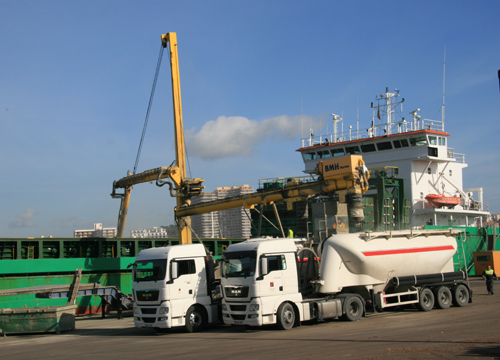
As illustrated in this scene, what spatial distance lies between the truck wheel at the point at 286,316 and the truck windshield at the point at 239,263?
4.52 feet

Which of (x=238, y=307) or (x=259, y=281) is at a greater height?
(x=259, y=281)

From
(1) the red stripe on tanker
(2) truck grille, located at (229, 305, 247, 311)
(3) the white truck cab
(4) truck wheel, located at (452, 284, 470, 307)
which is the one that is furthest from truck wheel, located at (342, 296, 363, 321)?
(4) truck wheel, located at (452, 284, 470, 307)

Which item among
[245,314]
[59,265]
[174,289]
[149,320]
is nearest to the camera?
[245,314]

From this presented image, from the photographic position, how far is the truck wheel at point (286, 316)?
15227mm

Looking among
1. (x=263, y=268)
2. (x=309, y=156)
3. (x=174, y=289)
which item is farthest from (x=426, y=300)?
(x=309, y=156)

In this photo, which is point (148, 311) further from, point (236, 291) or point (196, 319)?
point (236, 291)

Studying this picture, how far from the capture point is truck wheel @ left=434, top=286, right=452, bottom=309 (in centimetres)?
1878

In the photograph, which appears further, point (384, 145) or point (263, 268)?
point (384, 145)

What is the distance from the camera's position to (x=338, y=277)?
1656 centimetres

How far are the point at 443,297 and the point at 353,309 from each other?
4.21 metres

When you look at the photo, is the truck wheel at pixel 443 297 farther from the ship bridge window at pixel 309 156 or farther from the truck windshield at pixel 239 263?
the ship bridge window at pixel 309 156

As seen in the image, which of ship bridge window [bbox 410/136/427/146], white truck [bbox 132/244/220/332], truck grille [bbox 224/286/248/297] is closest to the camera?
truck grille [bbox 224/286/248/297]

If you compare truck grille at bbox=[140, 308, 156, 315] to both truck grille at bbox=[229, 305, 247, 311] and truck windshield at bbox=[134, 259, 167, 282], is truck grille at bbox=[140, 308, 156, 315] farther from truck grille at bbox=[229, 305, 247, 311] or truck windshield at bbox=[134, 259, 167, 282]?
truck grille at bbox=[229, 305, 247, 311]

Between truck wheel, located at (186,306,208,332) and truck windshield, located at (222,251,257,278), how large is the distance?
161 cm
